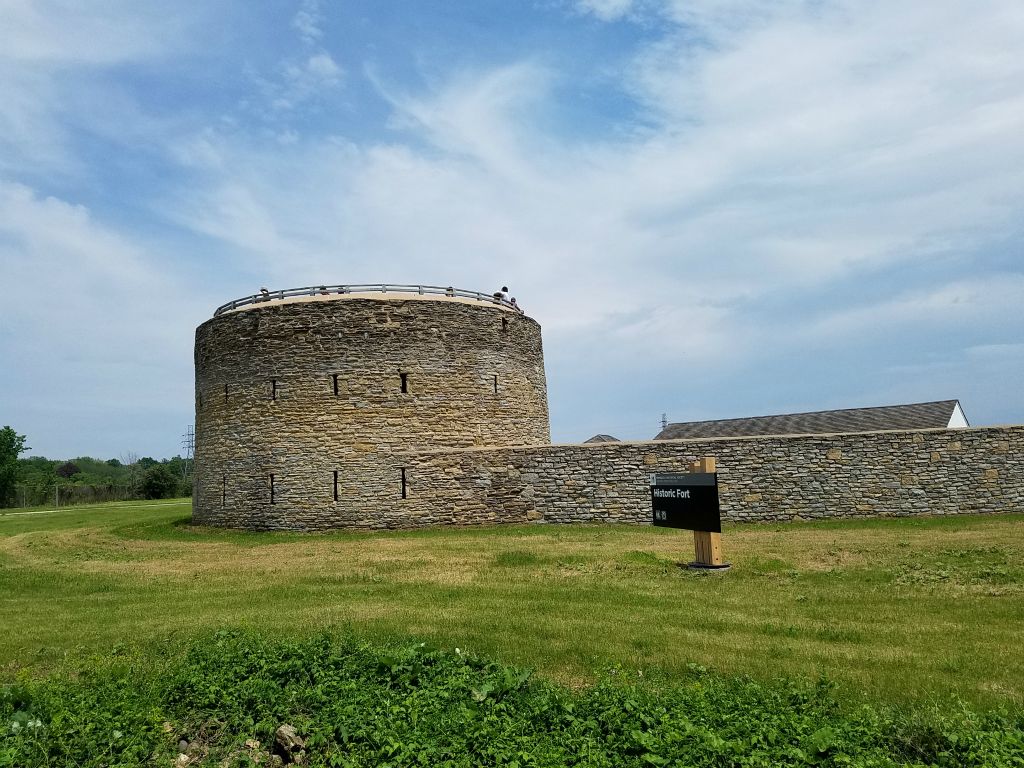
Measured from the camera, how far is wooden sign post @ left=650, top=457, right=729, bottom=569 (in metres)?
12.2

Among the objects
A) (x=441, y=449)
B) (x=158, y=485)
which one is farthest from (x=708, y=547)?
(x=158, y=485)

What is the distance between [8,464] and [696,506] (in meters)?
66.6

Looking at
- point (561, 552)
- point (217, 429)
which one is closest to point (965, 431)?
point (561, 552)

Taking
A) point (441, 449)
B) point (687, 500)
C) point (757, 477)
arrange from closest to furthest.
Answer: point (687, 500), point (757, 477), point (441, 449)

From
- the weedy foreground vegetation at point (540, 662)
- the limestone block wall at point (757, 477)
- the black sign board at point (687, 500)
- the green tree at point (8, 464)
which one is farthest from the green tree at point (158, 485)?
the black sign board at point (687, 500)

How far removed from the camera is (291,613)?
9625 mm

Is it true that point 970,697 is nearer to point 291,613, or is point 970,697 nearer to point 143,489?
point 291,613

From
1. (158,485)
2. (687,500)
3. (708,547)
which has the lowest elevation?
(708,547)

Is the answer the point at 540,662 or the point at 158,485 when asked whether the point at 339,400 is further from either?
the point at 158,485

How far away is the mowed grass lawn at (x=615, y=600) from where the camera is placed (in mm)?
6891

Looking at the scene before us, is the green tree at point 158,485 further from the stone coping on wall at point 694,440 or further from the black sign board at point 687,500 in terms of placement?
the black sign board at point 687,500

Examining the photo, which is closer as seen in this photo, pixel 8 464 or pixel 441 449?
pixel 441 449

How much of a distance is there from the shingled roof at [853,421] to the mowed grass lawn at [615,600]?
53.0ft

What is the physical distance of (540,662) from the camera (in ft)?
22.8
